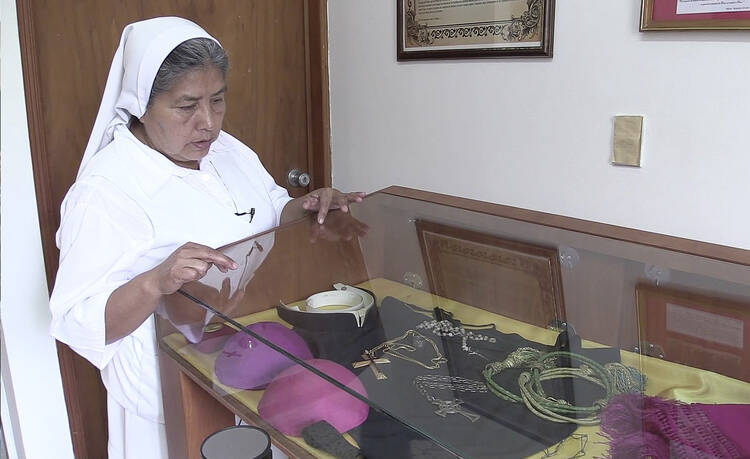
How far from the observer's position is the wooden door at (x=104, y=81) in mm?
1795

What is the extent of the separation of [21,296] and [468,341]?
1442mm

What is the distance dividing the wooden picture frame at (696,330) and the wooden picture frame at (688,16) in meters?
0.62

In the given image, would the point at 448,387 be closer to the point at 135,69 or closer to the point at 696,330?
the point at 696,330

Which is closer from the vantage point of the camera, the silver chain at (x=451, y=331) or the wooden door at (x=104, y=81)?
the silver chain at (x=451, y=331)

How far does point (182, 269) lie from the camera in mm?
1085

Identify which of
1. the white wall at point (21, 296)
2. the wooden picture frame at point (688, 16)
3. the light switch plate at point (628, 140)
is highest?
the wooden picture frame at point (688, 16)

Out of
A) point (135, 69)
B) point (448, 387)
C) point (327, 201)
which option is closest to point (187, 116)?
point (135, 69)

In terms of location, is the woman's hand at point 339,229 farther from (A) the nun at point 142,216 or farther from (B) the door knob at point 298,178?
(B) the door knob at point 298,178

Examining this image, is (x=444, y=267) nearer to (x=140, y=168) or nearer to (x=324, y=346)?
(x=324, y=346)

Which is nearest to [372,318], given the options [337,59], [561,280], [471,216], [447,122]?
[561,280]

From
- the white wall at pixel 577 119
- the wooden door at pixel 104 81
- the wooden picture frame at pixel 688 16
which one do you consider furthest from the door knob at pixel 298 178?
the wooden picture frame at pixel 688 16

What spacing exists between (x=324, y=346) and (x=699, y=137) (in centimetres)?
104

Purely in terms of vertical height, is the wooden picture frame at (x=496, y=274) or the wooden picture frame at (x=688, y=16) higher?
the wooden picture frame at (x=688, y=16)

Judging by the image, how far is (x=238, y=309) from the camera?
41.5 inches
